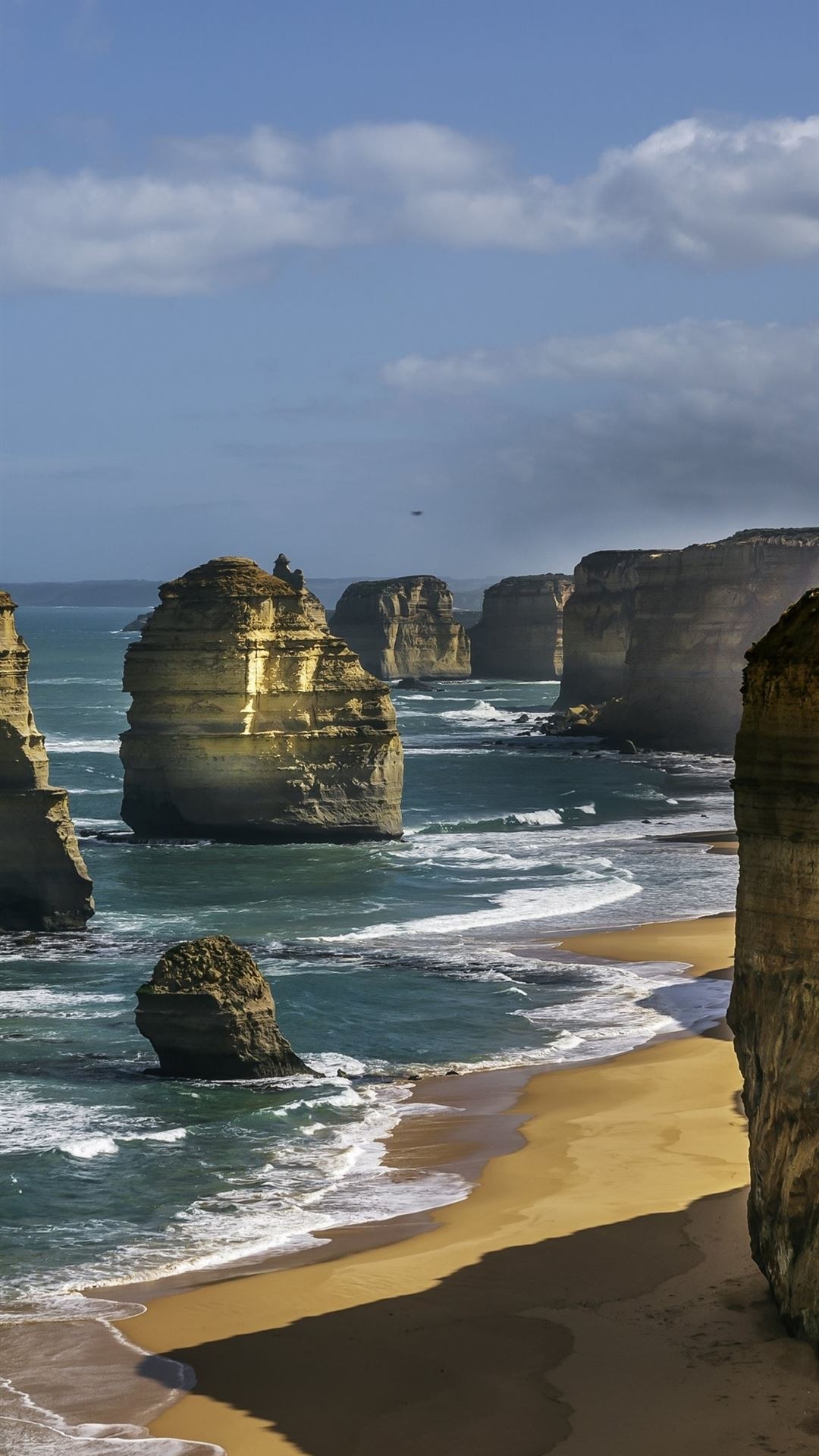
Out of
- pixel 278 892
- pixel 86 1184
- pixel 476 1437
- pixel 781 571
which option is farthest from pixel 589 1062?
pixel 781 571

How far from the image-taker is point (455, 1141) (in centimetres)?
2128

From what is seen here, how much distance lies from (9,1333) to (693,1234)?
6.08 metres

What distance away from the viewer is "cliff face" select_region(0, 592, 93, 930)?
33.7m

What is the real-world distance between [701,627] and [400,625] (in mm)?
60274

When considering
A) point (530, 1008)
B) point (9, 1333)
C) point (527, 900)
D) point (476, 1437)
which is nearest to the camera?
point (476, 1437)

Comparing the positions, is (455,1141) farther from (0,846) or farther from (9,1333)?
(0,846)

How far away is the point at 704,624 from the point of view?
77938 millimetres

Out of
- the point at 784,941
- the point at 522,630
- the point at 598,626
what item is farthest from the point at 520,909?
the point at 522,630

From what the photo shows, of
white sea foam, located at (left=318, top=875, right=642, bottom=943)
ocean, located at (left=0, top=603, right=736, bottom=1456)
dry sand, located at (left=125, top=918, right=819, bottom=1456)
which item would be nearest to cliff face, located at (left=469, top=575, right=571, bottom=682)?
ocean, located at (left=0, top=603, right=736, bottom=1456)

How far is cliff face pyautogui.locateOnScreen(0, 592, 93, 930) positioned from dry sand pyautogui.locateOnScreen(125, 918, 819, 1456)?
16179 mm

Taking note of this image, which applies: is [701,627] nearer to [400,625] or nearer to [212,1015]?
[212,1015]

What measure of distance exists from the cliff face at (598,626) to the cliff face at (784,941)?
84.3 m

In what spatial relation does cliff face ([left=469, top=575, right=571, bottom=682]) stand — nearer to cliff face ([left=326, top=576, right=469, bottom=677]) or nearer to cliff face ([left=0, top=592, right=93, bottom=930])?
cliff face ([left=326, top=576, right=469, bottom=677])

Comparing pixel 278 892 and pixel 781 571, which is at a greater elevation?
pixel 781 571
